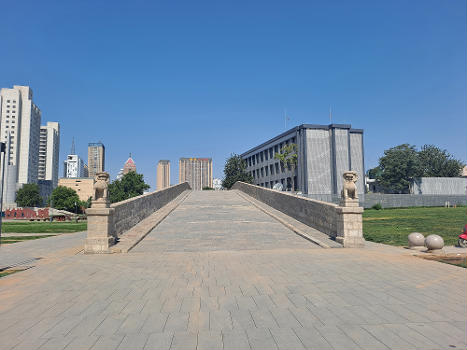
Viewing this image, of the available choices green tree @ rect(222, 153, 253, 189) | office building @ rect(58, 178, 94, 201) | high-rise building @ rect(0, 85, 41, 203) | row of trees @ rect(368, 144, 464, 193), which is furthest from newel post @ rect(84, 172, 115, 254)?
office building @ rect(58, 178, 94, 201)

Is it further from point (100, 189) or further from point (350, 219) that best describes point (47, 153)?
point (350, 219)

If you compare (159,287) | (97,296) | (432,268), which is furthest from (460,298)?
(97,296)

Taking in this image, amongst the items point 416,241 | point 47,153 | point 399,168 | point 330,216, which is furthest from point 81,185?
point 416,241

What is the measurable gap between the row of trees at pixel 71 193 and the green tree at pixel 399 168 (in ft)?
185

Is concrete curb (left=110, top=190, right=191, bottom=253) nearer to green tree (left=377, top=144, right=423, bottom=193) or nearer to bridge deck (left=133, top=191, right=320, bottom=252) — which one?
bridge deck (left=133, top=191, right=320, bottom=252)

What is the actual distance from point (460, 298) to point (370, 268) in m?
2.21

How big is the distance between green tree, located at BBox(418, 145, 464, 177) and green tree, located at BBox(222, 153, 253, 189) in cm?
4178

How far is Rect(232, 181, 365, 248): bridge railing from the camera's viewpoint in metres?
10.1

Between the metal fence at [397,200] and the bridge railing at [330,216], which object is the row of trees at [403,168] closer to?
the metal fence at [397,200]

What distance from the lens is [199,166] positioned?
180500 millimetres

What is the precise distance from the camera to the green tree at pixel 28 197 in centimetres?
8038

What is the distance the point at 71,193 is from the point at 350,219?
3288 inches

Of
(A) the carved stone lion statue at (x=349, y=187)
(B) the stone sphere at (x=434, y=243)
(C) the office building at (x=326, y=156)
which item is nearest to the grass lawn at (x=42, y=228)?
(A) the carved stone lion statue at (x=349, y=187)

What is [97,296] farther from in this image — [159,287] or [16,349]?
[16,349]
